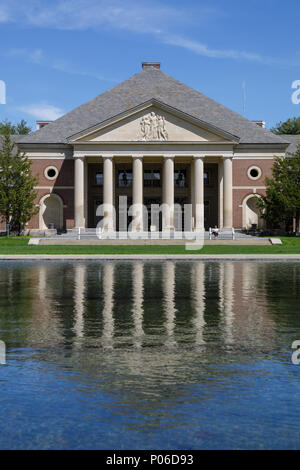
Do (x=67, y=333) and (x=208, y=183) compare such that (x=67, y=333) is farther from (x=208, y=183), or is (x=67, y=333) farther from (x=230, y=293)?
(x=208, y=183)

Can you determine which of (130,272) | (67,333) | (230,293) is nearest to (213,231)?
(130,272)

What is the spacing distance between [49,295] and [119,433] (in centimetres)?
1179

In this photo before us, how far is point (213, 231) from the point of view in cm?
5522

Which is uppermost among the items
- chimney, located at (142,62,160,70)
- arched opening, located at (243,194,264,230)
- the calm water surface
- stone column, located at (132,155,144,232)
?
chimney, located at (142,62,160,70)

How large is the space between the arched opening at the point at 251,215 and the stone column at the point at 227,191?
455 centimetres

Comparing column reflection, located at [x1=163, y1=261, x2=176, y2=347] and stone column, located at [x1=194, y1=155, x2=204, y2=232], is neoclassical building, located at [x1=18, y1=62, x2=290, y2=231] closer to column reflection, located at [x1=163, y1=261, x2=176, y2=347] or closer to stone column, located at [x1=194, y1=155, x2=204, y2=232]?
stone column, located at [x1=194, y1=155, x2=204, y2=232]

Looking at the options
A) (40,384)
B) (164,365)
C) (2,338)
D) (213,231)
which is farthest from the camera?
(213,231)

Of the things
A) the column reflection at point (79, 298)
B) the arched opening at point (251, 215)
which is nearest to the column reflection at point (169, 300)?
the column reflection at point (79, 298)

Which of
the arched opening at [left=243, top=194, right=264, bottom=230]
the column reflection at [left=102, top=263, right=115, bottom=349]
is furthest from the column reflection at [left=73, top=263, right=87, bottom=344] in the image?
the arched opening at [left=243, top=194, right=264, bottom=230]

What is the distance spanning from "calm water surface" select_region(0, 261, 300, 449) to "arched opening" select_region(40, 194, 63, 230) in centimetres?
4740

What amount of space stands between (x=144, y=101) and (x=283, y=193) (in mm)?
18689

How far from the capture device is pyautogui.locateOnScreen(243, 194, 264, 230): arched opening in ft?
215

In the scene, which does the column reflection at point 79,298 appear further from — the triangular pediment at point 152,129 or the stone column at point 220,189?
the stone column at point 220,189

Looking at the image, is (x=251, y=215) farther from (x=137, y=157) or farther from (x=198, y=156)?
(x=137, y=157)
